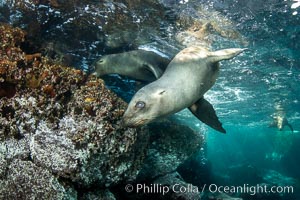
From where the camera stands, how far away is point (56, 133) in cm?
498

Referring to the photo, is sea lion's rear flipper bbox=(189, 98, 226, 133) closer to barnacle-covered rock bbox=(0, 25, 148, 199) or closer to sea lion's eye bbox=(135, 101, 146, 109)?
barnacle-covered rock bbox=(0, 25, 148, 199)

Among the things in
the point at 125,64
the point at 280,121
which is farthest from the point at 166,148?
the point at 280,121

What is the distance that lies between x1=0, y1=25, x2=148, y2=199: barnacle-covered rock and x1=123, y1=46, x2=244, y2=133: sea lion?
1.26 metres

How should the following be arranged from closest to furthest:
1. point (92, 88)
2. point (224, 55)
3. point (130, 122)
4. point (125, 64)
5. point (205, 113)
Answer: point (130, 122) → point (92, 88) → point (224, 55) → point (205, 113) → point (125, 64)

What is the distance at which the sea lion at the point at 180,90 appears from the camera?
4086mm

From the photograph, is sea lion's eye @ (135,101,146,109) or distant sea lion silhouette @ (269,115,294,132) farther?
distant sea lion silhouette @ (269,115,294,132)

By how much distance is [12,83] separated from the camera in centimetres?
502

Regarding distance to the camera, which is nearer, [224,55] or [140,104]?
[140,104]

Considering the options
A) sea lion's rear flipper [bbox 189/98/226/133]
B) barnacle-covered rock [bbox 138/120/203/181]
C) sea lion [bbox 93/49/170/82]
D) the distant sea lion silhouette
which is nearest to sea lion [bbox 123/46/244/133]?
sea lion's rear flipper [bbox 189/98/226/133]

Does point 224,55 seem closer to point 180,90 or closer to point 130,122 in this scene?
point 180,90

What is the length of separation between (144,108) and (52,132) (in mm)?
1966

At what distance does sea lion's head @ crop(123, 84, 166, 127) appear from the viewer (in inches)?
159

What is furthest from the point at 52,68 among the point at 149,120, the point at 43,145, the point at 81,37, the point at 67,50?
the point at 67,50

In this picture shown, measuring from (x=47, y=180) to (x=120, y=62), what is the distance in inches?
157
